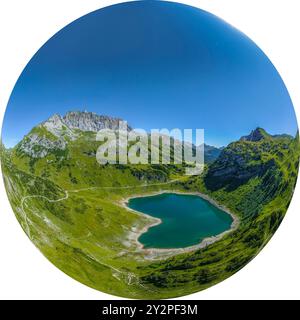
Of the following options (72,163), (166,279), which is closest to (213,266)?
(166,279)

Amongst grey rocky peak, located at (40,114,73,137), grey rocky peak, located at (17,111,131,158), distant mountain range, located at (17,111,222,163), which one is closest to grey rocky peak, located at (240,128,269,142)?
distant mountain range, located at (17,111,222,163)

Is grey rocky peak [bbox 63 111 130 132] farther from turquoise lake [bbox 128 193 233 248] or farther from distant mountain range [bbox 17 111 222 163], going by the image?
turquoise lake [bbox 128 193 233 248]

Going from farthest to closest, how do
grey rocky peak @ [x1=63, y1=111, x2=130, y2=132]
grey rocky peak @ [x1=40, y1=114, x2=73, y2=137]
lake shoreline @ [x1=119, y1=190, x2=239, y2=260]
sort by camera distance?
grey rocky peak @ [x1=40, y1=114, x2=73, y2=137] < lake shoreline @ [x1=119, y1=190, x2=239, y2=260] < grey rocky peak @ [x1=63, y1=111, x2=130, y2=132]

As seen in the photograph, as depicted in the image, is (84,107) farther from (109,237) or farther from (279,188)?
(279,188)

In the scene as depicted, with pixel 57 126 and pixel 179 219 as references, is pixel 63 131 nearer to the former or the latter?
pixel 57 126

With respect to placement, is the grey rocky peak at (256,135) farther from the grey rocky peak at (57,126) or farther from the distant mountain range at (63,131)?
the grey rocky peak at (57,126)

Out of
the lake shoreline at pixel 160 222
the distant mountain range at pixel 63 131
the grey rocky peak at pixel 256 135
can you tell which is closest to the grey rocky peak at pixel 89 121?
the distant mountain range at pixel 63 131
